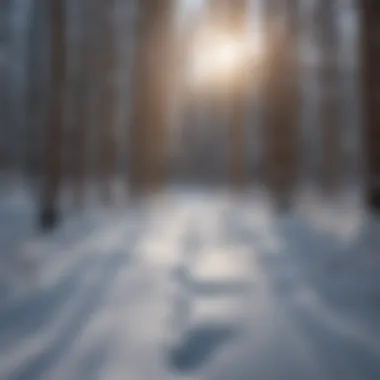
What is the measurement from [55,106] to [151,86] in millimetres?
5466

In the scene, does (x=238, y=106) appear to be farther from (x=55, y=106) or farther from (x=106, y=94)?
(x=55, y=106)

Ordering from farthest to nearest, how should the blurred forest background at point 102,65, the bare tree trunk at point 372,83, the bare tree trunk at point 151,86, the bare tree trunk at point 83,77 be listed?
the bare tree trunk at point 151,86, the bare tree trunk at point 83,77, the blurred forest background at point 102,65, the bare tree trunk at point 372,83

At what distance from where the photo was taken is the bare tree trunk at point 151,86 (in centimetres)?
1009

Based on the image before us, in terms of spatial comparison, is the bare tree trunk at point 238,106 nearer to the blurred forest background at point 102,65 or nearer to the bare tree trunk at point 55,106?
the blurred forest background at point 102,65

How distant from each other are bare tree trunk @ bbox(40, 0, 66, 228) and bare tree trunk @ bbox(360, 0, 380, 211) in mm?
3601

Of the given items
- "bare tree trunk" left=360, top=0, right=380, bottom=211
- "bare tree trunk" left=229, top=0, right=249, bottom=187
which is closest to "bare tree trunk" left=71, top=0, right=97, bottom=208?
"bare tree trunk" left=229, top=0, right=249, bottom=187

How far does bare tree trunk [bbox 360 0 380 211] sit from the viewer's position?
5086 mm

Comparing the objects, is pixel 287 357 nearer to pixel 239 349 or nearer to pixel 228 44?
pixel 239 349

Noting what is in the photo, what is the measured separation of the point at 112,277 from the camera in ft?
11.0

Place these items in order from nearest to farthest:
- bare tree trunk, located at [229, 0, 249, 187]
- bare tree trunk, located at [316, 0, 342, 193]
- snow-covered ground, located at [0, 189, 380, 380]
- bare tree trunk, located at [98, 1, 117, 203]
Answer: snow-covered ground, located at [0, 189, 380, 380] < bare tree trunk, located at [98, 1, 117, 203] < bare tree trunk, located at [316, 0, 342, 193] < bare tree trunk, located at [229, 0, 249, 187]

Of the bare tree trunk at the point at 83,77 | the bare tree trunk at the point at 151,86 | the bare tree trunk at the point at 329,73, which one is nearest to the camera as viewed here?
the bare tree trunk at the point at 83,77

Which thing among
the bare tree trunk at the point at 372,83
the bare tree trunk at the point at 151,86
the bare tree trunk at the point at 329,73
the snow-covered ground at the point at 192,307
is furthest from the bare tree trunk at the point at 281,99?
the bare tree trunk at the point at 151,86

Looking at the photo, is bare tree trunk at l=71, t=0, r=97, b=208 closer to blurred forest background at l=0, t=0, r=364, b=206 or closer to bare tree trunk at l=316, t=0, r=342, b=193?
blurred forest background at l=0, t=0, r=364, b=206

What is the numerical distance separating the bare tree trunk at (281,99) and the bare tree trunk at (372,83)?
2402 mm
